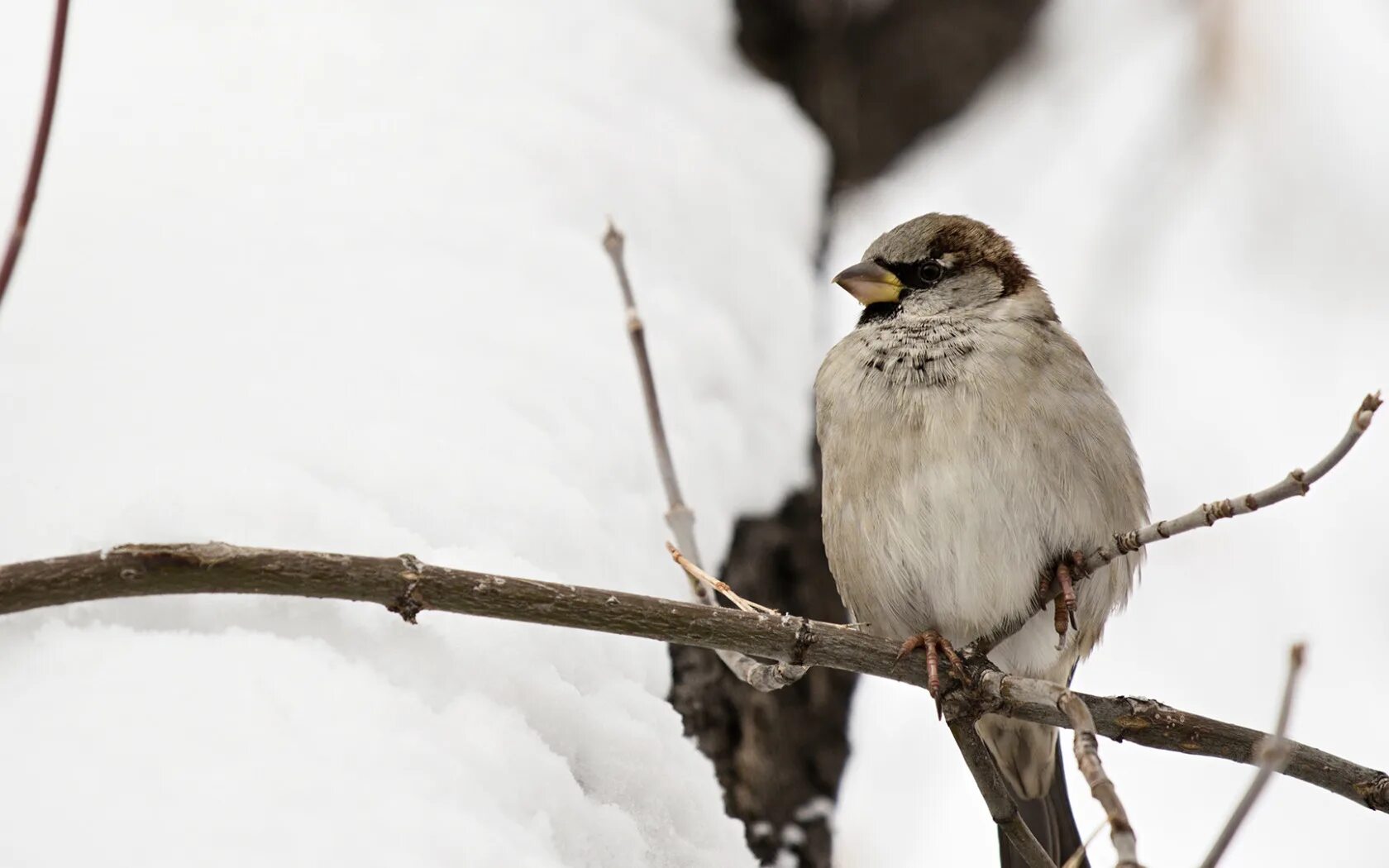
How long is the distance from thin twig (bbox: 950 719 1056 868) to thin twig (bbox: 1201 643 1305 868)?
0.47 metres

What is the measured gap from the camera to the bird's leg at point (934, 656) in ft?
5.39

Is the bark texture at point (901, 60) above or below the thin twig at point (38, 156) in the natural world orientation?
above

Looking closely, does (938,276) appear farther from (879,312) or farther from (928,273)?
(879,312)

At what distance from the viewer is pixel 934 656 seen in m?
1.68

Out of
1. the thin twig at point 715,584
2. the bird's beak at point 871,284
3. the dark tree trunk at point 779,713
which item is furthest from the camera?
the bird's beak at point 871,284

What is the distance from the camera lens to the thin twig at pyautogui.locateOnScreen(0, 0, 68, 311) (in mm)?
1146

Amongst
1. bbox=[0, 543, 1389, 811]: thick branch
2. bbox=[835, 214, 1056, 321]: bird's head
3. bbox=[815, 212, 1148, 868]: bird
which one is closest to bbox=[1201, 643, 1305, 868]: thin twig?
bbox=[0, 543, 1389, 811]: thick branch

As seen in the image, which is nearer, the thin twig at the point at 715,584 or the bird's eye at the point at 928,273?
the thin twig at the point at 715,584

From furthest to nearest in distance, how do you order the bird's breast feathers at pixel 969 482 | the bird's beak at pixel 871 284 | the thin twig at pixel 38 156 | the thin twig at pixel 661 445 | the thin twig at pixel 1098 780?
1. the bird's beak at pixel 871 284
2. the bird's breast feathers at pixel 969 482
3. the thin twig at pixel 661 445
4. the thin twig at pixel 38 156
5. the thin twig at pixel 1098 780

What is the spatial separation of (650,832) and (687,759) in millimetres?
136

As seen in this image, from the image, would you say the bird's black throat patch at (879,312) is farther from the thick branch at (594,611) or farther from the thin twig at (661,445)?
the thick branch at (594,611)

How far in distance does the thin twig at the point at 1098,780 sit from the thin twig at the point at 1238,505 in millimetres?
224

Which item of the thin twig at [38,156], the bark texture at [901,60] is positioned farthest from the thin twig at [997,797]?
the bark texture at [901,60]

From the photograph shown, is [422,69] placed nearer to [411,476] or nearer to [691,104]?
[691,104]
